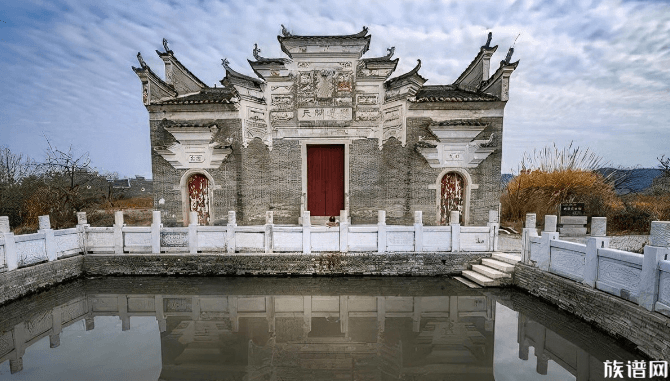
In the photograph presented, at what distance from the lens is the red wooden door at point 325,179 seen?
1001 cm

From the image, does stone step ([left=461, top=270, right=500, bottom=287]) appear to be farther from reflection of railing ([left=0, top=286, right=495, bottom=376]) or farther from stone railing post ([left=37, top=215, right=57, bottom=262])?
stone railing post ([left=37, top=215, right=57, bottom=262])

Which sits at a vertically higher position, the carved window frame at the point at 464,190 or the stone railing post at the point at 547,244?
the carved window frame at the point at 464,190

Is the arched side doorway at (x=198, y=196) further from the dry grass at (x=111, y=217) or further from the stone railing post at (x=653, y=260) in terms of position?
the stone railing post at (x=653, y=260)

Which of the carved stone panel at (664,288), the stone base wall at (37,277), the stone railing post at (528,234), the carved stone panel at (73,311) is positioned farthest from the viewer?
the stone railing post at (528,234)

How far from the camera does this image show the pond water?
3734 millimetres

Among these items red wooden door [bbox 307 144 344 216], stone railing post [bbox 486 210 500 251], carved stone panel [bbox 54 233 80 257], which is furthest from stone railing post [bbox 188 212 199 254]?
stone railing post [bbox 486 210 500 251]

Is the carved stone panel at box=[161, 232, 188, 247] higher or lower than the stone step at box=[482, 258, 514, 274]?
higher

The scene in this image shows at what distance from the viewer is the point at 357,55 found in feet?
31.1

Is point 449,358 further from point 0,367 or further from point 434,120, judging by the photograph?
point 434,120

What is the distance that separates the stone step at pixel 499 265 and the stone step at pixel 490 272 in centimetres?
8

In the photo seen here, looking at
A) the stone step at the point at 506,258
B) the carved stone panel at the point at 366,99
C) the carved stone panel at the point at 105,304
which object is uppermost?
the carved stone panel at the point at 366,99

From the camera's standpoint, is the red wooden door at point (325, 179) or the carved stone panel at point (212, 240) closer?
the carved stone panel at point (212, 240)

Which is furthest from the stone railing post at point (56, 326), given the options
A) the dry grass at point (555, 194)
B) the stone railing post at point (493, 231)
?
the dry grass at point (555, 194)

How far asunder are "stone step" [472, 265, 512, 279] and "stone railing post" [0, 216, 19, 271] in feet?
34.2
